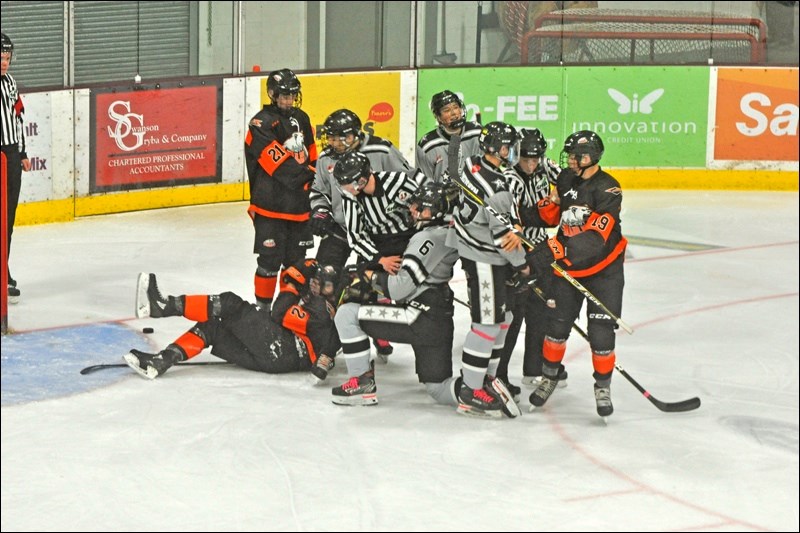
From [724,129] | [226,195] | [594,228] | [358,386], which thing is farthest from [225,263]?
[724,129]

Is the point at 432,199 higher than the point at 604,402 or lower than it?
higher

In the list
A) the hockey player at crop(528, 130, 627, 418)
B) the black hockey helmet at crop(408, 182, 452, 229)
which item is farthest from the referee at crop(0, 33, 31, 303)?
the hockey player at crop(528, 130, 627, 418)

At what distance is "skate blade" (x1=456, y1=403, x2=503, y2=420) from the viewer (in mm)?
5926

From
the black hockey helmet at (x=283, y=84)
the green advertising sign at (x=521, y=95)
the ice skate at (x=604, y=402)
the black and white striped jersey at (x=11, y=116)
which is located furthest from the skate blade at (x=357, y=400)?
the green advertising sign at (x=521, y=95)

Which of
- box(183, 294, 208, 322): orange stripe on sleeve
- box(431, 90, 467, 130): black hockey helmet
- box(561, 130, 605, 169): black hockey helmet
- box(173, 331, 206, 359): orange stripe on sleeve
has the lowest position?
box(173, 331, 206, 359): orange stripe on sleeve

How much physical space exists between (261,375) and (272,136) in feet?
4.23

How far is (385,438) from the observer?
18.6 feet

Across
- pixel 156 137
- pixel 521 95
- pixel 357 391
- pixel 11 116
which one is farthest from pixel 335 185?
pixel 521 95

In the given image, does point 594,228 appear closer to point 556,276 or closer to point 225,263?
point 556,276

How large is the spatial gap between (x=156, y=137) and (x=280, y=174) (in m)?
3.59

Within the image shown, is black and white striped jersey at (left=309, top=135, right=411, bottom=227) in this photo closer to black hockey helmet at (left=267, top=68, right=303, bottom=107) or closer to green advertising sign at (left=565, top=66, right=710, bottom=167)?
black hockey helmet at (left=267, top=68, right=303, bottom=107)

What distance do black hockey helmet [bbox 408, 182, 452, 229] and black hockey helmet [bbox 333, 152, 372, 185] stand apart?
0.28 metres

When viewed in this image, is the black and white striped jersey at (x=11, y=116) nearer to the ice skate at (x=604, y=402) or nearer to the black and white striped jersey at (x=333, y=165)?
the black and white striped jersey at (x=333, y=165)

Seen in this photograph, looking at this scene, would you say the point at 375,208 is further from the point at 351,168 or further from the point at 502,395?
the point at 502,395
